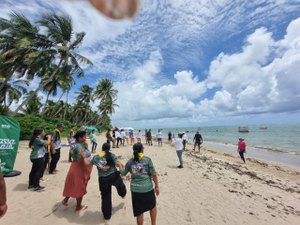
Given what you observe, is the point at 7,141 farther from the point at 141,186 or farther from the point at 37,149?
the point at 141,186

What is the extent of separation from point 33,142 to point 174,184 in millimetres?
4474

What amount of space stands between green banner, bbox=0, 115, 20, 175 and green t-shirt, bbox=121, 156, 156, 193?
12.5 ft

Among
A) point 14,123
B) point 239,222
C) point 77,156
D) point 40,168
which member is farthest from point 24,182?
→ point 239,222

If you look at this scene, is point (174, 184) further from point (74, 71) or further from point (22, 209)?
point (74, 71)

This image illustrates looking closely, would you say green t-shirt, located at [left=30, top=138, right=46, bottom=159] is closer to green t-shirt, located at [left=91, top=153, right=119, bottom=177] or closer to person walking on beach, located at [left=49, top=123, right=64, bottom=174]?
person walking on beach, located at [left=49, top=123, right=64, bottom=174]

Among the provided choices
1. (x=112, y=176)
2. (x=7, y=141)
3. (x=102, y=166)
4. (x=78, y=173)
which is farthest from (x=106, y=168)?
(x=7, y=141)

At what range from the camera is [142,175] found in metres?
3.59

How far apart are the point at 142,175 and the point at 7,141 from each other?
4076 mm

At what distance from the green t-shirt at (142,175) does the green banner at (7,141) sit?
3.82 meters

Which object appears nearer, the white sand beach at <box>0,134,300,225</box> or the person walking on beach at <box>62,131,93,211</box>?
the person walking on beach at <box>62,131,93,211</box>

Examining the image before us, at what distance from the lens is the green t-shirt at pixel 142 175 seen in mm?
3551

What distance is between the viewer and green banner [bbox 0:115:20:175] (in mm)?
5309

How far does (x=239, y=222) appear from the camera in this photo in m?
4.56

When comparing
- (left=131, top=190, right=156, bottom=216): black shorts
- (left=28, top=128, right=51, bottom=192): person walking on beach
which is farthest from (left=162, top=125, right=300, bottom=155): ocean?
(left=131, top=190, right=156, bottom=216): black shorts
